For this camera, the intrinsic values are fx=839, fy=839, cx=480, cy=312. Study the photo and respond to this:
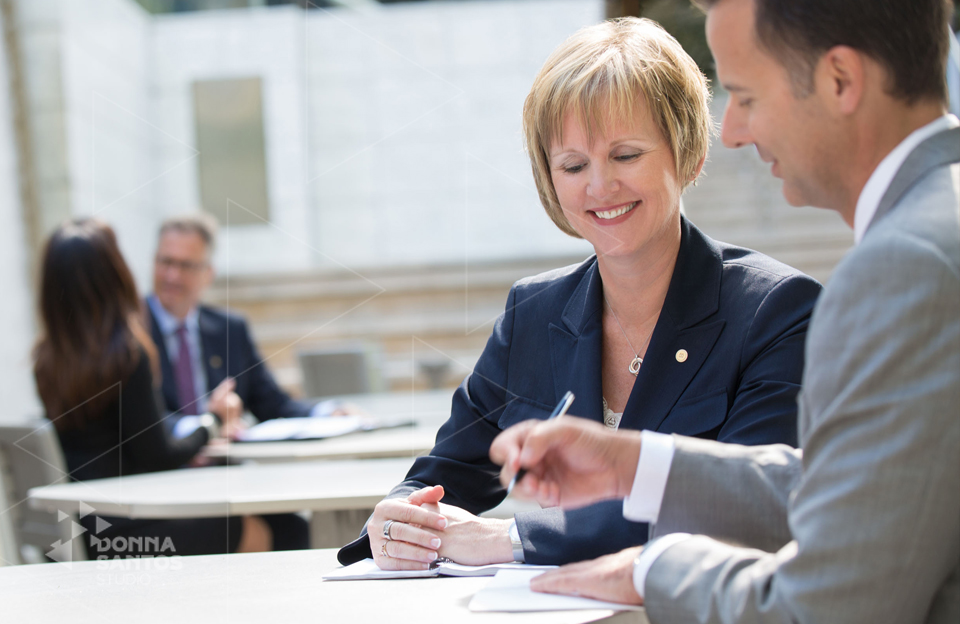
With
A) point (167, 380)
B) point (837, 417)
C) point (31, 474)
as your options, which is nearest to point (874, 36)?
point (837, 417)

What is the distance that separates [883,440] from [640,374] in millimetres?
537

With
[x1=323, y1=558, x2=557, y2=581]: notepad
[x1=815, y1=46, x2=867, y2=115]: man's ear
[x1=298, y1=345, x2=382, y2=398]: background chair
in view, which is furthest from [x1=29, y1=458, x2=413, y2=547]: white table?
[x1=298, y1=345, x2=382, y2=398]: background chair

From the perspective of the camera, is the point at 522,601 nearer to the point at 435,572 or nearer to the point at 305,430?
the point at 435,572

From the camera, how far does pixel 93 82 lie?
6.62m

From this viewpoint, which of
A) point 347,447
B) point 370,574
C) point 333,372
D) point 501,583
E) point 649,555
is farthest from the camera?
point 333,372

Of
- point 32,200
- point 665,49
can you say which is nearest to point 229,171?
point 32,200

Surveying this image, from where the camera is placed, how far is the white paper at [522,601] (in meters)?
0.80

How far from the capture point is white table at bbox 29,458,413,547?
1.80m

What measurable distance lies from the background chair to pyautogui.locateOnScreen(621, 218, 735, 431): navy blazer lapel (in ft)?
10.5

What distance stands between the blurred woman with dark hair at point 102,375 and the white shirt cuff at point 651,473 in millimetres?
1890

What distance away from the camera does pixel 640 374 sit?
117cm

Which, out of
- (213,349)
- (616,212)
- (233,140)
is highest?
(233,140)

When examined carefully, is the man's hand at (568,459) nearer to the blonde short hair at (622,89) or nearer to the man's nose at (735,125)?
the man's nose at (735,125)

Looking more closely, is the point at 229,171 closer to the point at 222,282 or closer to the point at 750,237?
the point at 222,282
